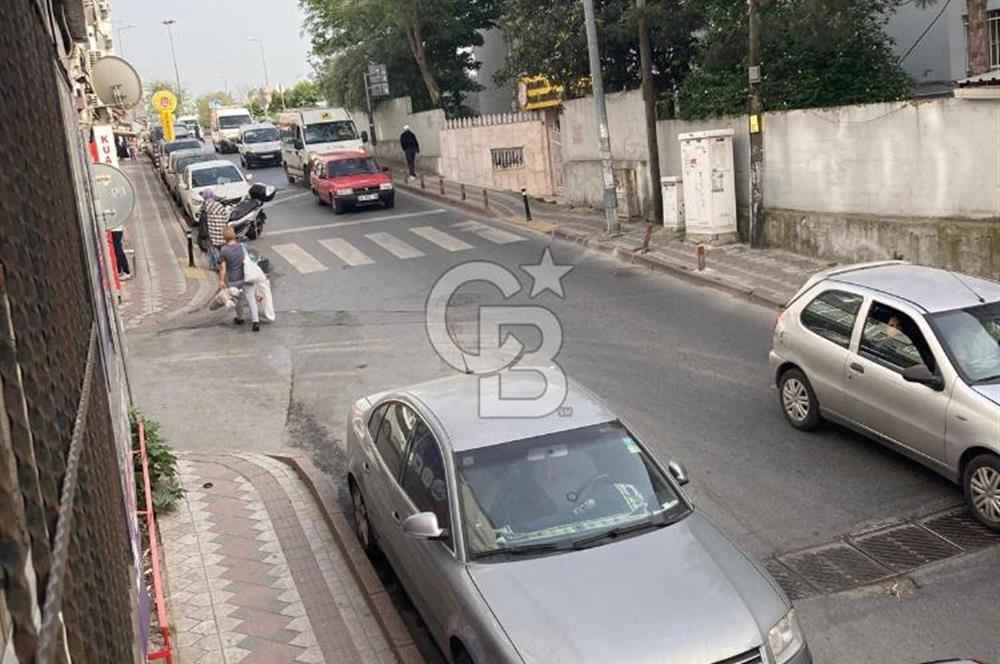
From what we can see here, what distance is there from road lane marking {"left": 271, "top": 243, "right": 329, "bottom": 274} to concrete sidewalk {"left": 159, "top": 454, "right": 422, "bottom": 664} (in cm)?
1136

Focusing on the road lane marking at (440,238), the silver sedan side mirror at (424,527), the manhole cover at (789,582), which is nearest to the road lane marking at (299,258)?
the road lane marking at (440,238)

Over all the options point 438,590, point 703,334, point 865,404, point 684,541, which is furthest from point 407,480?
point 703,334

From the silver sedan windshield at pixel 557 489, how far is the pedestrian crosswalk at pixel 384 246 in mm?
14882

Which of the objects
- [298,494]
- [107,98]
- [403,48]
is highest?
[403,48]

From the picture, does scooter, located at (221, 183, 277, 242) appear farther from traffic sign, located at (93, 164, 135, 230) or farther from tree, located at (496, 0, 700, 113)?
traffic sign, located at (93, 164, 135, 230)

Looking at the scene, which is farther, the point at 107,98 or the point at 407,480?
the point at 107,98

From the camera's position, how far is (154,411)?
12.4 meters

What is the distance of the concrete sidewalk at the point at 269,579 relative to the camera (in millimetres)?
6652

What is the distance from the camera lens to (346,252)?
2248 centimetres

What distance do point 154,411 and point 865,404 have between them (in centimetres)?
832

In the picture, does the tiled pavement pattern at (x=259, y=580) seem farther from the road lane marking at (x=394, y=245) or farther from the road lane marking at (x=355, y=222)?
the road lane marking at (x=355, y=222)

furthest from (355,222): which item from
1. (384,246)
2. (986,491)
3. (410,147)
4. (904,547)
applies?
(986,491)

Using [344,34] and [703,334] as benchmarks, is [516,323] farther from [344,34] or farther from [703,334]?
[344,34]

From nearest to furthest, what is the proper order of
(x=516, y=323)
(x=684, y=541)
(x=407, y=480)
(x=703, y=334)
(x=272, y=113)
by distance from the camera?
(x=684, y=541), (x=407, y=480), (x=703, y=334), (x=516, y=323), (x=272, y=113)
